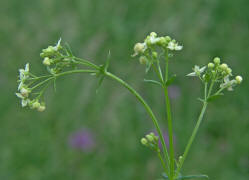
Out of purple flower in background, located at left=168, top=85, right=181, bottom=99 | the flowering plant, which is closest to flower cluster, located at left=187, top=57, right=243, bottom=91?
the flowering plant

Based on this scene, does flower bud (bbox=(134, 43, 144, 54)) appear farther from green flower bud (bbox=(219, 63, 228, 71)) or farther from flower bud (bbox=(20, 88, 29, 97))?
flower bud (bbox=(20, 88, 29, 97))

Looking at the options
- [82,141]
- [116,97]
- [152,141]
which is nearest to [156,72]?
[152,141]

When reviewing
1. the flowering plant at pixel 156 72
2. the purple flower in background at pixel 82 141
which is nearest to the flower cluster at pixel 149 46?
the flowering plant at pixel 156 72

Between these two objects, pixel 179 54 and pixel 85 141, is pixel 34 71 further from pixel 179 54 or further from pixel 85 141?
pixel 179 54

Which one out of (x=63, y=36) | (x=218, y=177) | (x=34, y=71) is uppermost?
(x=63, y=36)

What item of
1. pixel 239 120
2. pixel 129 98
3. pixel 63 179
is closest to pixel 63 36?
pixel 129 98
